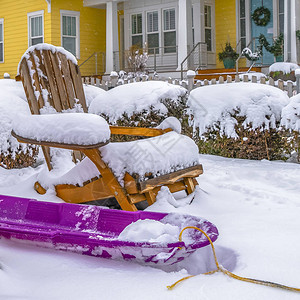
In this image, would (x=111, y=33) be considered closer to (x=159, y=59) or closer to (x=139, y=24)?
(x=139, y=24)

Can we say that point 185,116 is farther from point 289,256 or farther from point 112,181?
point 289,256

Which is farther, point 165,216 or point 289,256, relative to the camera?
point 165,216

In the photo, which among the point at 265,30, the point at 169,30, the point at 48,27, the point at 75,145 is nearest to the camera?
the point at 75,145

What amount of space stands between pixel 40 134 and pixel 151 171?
2.75 ft

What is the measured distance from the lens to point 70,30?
19453 mm

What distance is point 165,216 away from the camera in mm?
2988

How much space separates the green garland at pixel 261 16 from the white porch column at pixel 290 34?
219 centimetres

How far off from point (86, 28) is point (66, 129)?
1741 centimetres

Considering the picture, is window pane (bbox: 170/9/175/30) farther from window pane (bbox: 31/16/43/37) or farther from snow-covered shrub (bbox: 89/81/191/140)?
snow-covered shrub (bbox: 89/81/191/140)

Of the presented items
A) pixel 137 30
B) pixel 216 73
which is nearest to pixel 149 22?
pixel 137 30

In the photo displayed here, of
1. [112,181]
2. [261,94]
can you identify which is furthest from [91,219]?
[261,94]

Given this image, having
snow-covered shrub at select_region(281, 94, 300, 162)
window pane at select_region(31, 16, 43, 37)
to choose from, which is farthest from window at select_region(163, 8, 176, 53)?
snow-covered shrub at select_region(281, 94, 300, 162)

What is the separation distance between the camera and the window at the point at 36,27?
64.2ft

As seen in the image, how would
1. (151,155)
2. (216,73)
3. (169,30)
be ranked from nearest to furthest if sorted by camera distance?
(151,155) < (216,73) < (169,30)
